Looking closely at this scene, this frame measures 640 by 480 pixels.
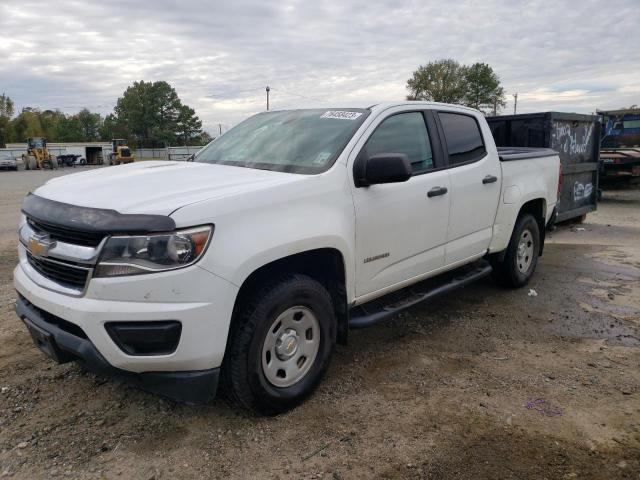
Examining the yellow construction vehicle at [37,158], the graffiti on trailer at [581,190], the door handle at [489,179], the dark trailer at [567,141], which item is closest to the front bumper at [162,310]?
the door handle at [489,179]

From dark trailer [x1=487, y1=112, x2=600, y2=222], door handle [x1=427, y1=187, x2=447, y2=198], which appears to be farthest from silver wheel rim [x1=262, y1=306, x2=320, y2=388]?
dark trailer [x1=487, y1=112, x2=600, y2=222]

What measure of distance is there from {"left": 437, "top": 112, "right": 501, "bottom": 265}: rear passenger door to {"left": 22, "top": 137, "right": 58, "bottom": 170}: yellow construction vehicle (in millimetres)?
48805

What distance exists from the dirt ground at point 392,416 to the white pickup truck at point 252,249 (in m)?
0.34

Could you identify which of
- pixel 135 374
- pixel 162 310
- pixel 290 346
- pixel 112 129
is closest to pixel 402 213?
pixel 290 346

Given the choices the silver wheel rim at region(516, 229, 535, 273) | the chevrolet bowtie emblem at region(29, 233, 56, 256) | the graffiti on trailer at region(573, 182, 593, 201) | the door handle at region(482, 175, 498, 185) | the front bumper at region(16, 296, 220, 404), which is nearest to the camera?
the front bumper at region(16, 296, 220, 404)

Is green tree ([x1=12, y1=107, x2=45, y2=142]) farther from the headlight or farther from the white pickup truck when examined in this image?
the headlight

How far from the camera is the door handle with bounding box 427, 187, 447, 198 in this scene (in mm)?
3889

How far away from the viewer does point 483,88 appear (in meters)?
83.1

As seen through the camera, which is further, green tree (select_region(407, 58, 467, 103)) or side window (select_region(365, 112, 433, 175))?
green tree (select_region(407, 58, 467, 103))

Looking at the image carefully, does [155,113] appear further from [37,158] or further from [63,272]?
[63,272]

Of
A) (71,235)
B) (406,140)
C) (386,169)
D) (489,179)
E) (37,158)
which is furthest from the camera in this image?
(37,158)

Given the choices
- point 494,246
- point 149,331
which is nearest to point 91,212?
point 149,331

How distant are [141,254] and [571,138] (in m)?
8.56

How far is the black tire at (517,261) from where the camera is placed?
5316 millimetres
